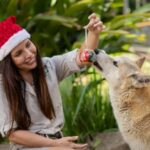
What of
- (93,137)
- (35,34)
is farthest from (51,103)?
(35,34)

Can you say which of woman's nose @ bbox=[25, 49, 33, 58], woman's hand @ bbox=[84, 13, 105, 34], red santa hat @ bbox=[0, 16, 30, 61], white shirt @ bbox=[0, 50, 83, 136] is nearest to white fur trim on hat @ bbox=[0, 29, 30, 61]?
red santa hat @ bbox=[0, 16, 30, 61]

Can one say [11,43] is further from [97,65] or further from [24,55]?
[97,65]

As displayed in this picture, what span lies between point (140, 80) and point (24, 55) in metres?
1.05

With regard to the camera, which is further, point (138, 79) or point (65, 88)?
point (65, 88)

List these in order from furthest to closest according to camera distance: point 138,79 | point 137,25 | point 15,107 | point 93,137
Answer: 1. point 137,25
2. point 93,137
3. point 138,79
4. point 15,107

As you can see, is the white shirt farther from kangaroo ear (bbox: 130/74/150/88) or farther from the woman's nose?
kangaroo ear (bbox: 130/74/150/88)

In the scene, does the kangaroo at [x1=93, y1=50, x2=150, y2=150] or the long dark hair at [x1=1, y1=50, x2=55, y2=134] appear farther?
the kangaroo at [x1=93, y1=50, x2=150, y2=150]

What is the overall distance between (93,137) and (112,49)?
1993mm

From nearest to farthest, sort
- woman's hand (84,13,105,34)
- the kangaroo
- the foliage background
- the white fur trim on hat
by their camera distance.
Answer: the white fur trim on hat → woman's hand (84,13,105,34) → the kangaroo → the foliage background

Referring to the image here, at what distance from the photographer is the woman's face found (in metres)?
3.97

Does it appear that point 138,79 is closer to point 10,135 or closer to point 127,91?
point 127,91

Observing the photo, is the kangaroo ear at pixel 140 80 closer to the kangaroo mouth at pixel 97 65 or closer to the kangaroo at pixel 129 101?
the kangaroo at pixel 129 101

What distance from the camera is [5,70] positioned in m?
4.02

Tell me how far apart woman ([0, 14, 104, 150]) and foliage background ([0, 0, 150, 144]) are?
1.31 m
